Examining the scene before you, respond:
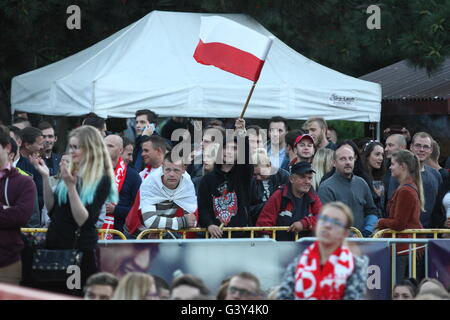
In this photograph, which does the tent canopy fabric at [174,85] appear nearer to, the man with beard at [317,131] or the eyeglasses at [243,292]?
the man with beard at [317,131]

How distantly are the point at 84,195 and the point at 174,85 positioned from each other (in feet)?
21.4

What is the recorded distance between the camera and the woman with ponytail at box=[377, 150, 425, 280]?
8.69 meters

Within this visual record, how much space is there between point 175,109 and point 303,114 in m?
1.82

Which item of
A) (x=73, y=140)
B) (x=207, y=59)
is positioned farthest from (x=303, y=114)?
(x=73, y=140)

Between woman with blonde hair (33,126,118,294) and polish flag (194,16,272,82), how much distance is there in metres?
3.49

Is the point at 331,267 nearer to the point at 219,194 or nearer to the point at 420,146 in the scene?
the point at 219,194

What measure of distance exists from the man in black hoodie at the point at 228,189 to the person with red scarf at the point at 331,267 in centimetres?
296

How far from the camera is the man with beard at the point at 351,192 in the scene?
9.23 meters

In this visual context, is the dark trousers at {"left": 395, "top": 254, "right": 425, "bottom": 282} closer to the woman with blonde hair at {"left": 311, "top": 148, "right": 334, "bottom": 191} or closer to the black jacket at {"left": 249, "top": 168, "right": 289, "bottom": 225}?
the black jacket at {"left": 249, "top": 168, "right": 289, "bottom": 225}

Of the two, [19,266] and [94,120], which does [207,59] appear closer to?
[94,120]
